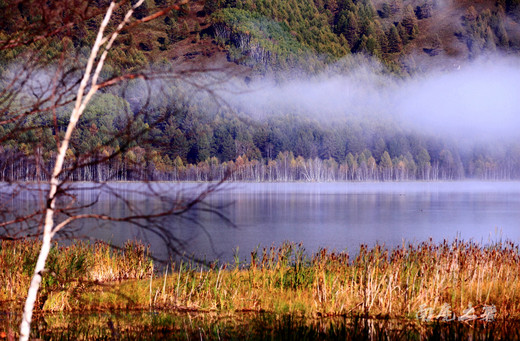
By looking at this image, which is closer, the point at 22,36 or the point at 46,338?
the point at 22,36

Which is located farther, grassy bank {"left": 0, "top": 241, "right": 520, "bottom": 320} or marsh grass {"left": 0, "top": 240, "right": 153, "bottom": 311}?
marsh grass {"left": 0, "top": 240, "right": 153, "bottom": 311}

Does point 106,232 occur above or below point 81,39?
below

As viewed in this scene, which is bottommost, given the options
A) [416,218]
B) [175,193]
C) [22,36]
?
[416,218]

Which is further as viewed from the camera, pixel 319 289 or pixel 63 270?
pixel 63 270

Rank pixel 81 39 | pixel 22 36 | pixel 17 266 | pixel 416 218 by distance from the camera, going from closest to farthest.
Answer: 1. pixel 22 36
2. pixel 81 39
3. pixel 17 266
4. pixel 416 218

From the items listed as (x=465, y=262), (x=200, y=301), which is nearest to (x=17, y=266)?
(x=200, y=301)

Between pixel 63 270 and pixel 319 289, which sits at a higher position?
pixel 63 270

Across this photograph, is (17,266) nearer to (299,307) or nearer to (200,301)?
(200,301)

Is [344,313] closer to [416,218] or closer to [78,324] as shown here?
[78,324]

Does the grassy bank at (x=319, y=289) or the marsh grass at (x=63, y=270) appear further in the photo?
the marsh grass at (x=63, y=270)

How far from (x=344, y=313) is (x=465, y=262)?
3.73 m

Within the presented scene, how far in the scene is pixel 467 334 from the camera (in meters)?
11.2

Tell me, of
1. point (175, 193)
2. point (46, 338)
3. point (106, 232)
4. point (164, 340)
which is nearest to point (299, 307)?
point (164, 340)

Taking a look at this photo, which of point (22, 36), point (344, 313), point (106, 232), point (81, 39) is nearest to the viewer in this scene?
point (22, 36)
